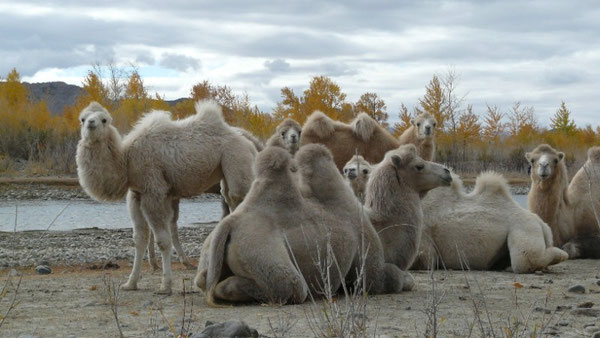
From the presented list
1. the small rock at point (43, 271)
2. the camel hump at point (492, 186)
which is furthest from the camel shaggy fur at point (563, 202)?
the small rock at point (43, 271)

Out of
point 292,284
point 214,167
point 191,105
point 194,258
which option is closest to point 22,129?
point 191,105

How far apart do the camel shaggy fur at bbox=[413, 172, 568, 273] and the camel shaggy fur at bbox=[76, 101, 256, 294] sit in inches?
89.4

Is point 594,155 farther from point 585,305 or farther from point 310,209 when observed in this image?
point 310,209

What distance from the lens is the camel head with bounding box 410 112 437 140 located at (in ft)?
51.9

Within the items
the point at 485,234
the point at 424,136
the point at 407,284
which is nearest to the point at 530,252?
the point at 485,234

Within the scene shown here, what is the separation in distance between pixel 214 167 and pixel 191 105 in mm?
64551

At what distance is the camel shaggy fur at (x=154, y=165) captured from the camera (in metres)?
8.95

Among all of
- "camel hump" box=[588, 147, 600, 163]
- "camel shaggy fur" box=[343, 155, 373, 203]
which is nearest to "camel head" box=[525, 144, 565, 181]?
"camel hump" box=[588, 147, 600, 163]

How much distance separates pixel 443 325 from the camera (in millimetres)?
6035

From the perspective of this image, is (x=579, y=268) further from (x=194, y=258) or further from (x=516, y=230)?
(x=194, y=258)

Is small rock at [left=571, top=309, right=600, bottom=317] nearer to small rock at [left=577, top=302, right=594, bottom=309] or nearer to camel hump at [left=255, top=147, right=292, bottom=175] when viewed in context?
small rock at [left=577, top=302, right=594, bottom=309]

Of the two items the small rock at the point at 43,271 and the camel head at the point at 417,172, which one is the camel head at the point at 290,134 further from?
the camel head at the point at 417,172

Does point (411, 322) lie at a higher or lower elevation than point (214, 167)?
lower

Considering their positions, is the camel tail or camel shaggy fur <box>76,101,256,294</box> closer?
the camel tail
